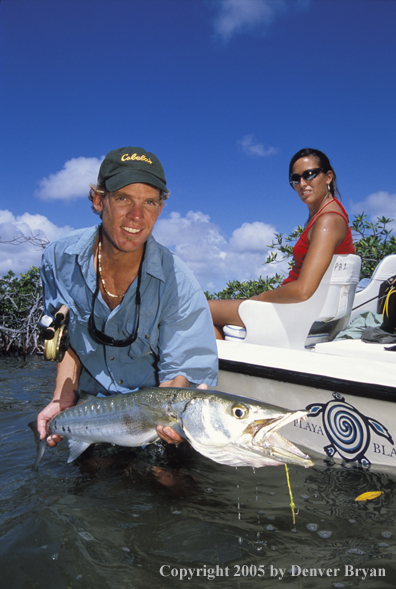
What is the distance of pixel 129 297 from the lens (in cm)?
300

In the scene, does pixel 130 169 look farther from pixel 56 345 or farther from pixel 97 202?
pixel 56 345

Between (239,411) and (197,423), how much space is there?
A: 0.26 metres

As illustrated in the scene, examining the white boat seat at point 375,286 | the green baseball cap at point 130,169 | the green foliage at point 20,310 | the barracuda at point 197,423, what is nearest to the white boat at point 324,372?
the white boat seat at point 375,286

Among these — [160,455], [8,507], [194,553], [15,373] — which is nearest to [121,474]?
[160,455]

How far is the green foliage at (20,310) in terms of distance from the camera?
11.7m

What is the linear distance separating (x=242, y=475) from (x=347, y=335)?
5.13ft

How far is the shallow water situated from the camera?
1894 millimetres

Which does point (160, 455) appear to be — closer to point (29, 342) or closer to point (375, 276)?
point (375, 276)

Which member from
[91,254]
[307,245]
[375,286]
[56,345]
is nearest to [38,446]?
[56,345]

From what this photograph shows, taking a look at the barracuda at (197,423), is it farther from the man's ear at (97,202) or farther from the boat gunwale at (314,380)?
the man's ear at (97,202)

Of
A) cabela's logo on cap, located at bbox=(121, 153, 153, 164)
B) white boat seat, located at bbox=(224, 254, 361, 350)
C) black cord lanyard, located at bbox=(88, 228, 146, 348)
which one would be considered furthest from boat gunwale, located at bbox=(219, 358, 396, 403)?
cabela's logo on cap, located at bbox=(121, 153, 153, 164)

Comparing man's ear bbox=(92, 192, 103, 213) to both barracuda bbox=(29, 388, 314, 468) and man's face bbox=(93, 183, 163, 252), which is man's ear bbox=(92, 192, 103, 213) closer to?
man's face bbox=(93, 183, 163, 252)

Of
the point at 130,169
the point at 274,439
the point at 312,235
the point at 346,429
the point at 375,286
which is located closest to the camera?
the point at 274,439

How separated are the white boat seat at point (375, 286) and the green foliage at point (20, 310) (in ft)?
31.0
